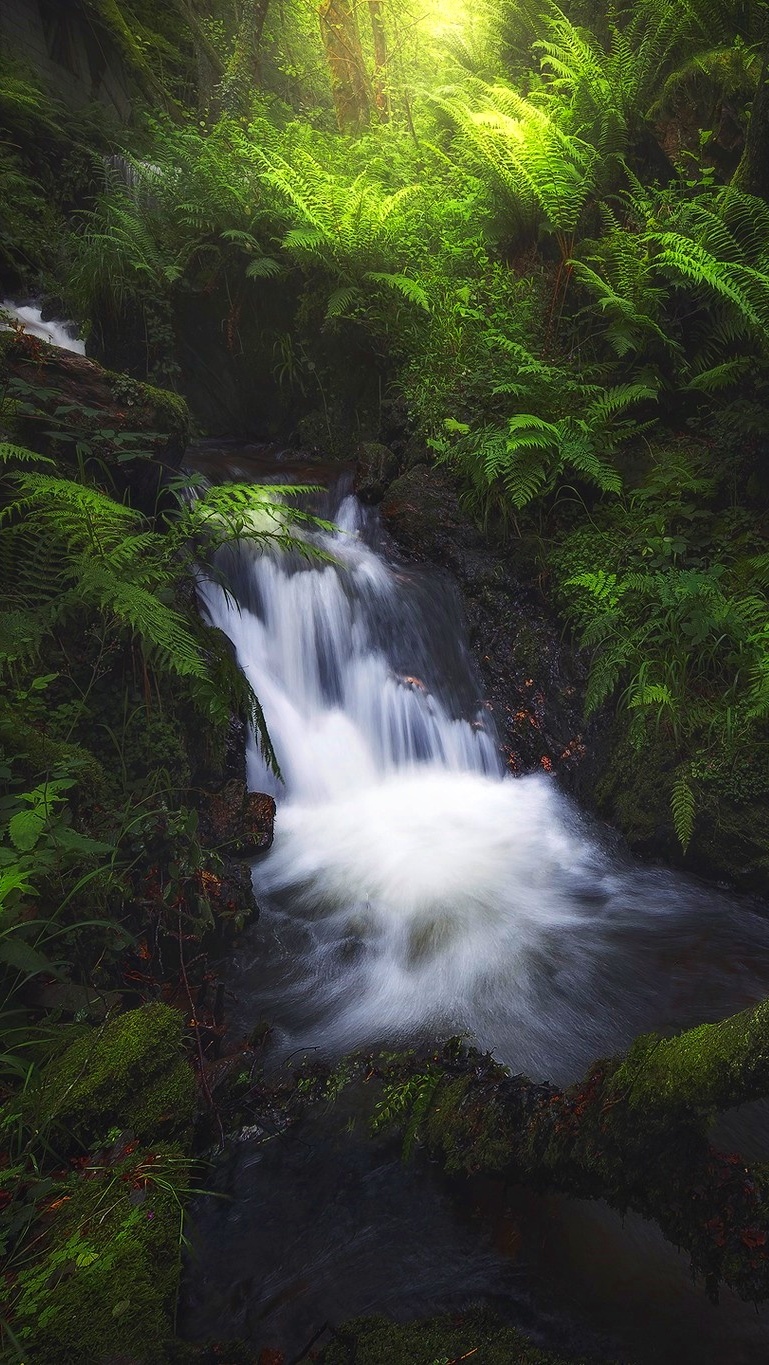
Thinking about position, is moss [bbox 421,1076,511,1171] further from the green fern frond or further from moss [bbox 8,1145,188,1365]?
the green fern frond

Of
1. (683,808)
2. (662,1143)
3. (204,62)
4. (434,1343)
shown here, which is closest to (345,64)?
(204,62)

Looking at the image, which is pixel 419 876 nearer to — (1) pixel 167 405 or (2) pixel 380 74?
(1) pixel 167 405

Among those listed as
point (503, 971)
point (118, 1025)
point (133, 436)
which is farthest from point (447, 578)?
point (118, 1025)

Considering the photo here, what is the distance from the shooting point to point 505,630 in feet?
18.6

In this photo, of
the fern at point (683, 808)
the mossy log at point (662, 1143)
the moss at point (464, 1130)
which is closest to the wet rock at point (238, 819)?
the moss at point (464, 1130)

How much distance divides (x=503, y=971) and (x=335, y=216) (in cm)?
716

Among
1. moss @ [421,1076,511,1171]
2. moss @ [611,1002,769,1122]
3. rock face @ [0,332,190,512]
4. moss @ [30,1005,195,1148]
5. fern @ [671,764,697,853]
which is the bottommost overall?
moss @ [421,1076,511,1171]

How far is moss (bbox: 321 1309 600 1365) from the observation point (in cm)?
175

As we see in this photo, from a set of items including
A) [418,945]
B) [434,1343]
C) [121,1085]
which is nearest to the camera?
[434,1343]

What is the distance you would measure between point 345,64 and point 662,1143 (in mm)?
13207

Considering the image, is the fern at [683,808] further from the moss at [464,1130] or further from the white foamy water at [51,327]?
the white foamy water at [51,327]

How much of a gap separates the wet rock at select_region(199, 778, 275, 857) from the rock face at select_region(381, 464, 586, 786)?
6.57 ft

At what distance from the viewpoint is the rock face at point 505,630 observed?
17.3 ft

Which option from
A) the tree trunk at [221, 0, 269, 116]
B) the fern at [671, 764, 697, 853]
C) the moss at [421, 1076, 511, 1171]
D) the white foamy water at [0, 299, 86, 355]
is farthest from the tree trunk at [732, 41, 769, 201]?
the tree trunk at [221, 0, 269, 116]
